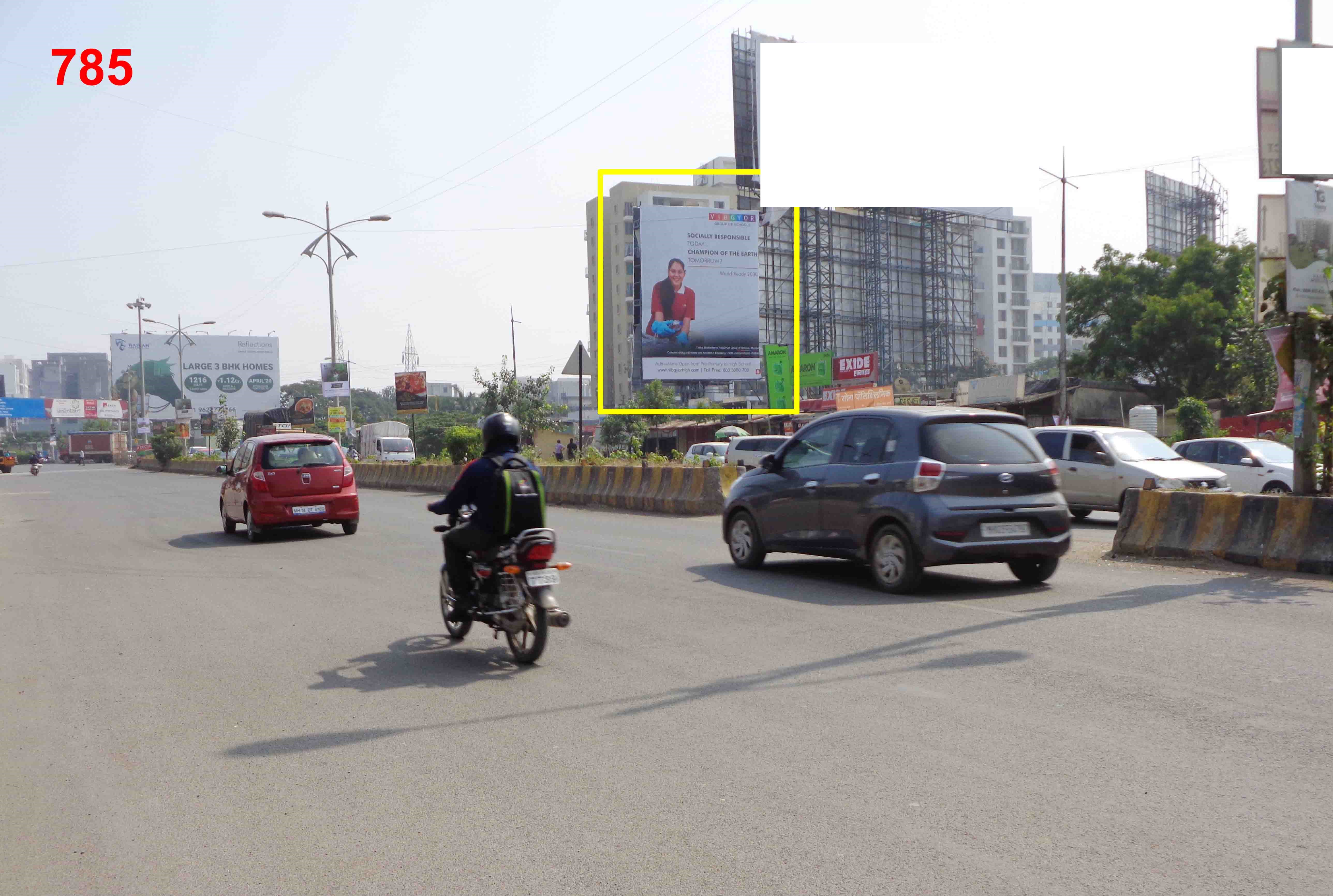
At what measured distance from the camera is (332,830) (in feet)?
13.2

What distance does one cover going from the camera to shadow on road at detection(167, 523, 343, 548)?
16109 millimetres

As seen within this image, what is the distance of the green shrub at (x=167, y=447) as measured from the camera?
70688mm

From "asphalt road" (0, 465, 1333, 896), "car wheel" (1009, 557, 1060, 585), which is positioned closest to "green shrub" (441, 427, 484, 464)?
"asphalt road" (0, 465, 1333, 896)

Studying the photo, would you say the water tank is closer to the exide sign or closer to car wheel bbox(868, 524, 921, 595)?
the exide sign

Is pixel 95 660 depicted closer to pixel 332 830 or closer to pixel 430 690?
pixel 430 690

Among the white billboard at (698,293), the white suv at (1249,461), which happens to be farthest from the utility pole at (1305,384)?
the white billboard at (698,293)

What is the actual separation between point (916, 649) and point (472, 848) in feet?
12.7

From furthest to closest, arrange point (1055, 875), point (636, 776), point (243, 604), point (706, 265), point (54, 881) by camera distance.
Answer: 1. point (706, 265)
2. point (243, 604)
3. point (636, 776)
4. point (54, 881)
5. point (1055, 875)

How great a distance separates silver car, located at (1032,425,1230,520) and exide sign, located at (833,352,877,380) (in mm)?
41937

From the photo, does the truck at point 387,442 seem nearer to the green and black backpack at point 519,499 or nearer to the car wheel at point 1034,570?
the car wheel at point 1034,570

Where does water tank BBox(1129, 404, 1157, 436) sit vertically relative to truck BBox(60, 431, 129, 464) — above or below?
above

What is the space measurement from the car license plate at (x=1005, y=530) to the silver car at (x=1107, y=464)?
776cm

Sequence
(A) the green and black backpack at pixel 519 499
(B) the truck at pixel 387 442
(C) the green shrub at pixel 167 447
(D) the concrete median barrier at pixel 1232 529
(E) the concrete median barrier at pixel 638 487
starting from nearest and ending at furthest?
1. (A) the green and black backpack at pixel 519 499
2. (D) the concrete median barrier at pixel 1232 529
3. (E) the concrete median barrier at pixel 638 487
4. (B) the truck at pixel 387 442
5. (C) the green shrub at pixel 167 447

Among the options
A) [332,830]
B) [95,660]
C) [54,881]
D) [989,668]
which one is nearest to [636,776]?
[332,830]
